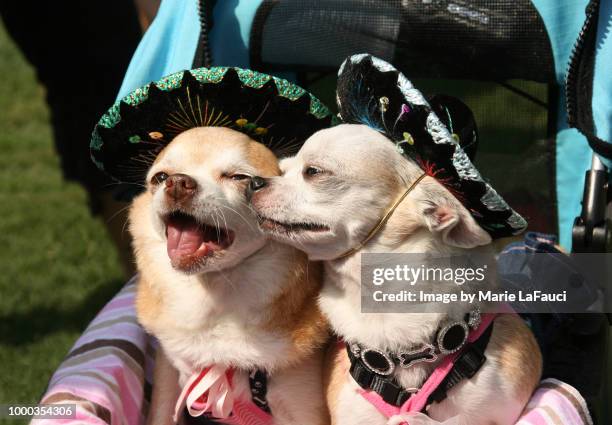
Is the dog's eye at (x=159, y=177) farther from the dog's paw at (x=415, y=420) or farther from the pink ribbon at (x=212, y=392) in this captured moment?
the dog's paw at (x=415, y=420)

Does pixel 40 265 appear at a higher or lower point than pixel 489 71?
lower

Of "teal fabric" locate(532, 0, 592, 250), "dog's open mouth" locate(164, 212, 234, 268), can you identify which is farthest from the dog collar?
"teal fabric" locate(532, 0, 592, 250)

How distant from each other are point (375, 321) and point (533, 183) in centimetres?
94

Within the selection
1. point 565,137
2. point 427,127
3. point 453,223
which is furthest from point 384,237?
point 565,137

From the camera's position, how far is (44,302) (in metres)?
3.93

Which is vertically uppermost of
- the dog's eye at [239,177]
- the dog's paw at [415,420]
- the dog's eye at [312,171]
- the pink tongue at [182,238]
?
the dog's eye at [312,171]

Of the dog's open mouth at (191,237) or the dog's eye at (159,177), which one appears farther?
the dog's eye at (159,177)

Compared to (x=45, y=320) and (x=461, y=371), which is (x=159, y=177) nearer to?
(x=461, y=371)

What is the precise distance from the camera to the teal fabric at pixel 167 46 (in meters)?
2.47

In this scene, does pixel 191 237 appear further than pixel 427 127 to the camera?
Yes

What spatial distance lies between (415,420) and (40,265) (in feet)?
9.91

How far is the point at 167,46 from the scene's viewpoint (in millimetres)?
2572

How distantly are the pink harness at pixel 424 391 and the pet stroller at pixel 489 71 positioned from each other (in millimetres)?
391

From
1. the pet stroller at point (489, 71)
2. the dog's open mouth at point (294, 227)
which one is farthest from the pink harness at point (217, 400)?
Answer: the dog's open mouth at point (294, 227)
